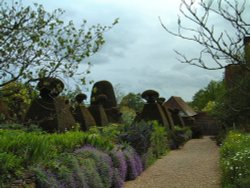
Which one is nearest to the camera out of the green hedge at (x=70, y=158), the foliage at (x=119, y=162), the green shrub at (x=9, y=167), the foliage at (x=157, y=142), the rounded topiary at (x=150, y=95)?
the green shrub at (x=9, y=167)

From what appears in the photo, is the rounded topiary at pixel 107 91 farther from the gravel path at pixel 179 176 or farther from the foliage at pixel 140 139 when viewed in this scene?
the gravel path at pixel 179 176

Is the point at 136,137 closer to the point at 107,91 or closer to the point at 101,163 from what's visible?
the point at 101,163

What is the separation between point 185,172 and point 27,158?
7.77m

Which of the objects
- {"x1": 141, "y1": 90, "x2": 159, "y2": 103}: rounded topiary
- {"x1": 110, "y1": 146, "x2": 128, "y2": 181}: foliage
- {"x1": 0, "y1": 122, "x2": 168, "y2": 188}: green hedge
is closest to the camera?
{"x1": 0, "y1": 122, "x2": 168, "y2": 188}: green hedge

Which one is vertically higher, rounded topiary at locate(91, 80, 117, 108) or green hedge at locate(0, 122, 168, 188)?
rounded topiary at locate(91, 80, 117, 108)

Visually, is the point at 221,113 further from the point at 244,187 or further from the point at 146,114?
the point at 244,187

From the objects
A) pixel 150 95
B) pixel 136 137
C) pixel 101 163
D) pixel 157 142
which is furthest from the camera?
pixel 150 95

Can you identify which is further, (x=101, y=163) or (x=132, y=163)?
(x=132, y=163)

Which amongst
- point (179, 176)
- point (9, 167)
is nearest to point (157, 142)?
point (179, 176)

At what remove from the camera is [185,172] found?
13.1 metres

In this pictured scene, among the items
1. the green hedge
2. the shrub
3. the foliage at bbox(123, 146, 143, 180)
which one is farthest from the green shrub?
the foliage at bbox(123, 146, 143, 180)

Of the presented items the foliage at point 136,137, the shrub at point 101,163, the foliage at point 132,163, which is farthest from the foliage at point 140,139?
the shrub at point 101,163

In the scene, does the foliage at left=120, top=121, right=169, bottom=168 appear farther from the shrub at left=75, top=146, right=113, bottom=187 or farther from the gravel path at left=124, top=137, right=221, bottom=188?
the shrub at left=75, top=146, right=113, bottom=187

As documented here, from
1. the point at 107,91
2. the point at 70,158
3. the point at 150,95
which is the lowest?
the point at 70,158
